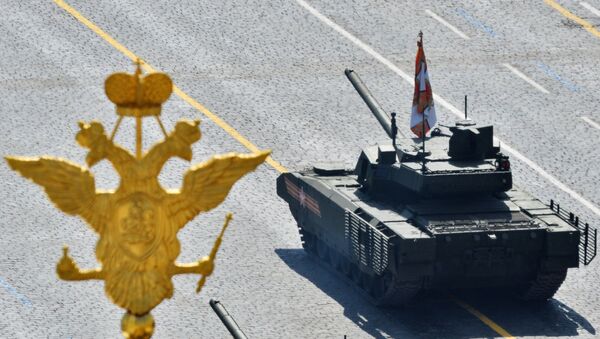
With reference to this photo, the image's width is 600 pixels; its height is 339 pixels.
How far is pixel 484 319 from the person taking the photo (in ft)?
122

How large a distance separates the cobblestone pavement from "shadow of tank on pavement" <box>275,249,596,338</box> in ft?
0.21

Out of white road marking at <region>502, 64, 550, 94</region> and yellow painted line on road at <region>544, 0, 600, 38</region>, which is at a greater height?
yellow painted line on road at <region>544, 0, 600, 38</region>

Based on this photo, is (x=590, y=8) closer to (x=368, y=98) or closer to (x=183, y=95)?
(x=183, y=95)

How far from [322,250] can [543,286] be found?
611 cm

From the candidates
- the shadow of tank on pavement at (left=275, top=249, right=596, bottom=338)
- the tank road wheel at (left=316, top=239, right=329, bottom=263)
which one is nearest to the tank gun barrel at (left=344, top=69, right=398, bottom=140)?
the tank road wheel at (left=316, top=239, right=329, bottom=263)

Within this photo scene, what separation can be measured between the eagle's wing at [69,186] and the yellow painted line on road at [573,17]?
46.6 m

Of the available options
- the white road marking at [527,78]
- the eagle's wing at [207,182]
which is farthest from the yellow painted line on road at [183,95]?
the eagle's wing at [207,182]

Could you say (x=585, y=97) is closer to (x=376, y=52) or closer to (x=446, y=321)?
(x=376, y=52)

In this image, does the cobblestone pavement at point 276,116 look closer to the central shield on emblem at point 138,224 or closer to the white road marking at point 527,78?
the white road marking at point 527,78

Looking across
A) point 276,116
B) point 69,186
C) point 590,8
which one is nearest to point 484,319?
point 276,116

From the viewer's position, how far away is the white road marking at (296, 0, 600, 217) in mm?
45562

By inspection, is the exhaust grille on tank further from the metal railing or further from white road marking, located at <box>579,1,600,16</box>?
white road marking, located at <box>579,1,600,16</box>

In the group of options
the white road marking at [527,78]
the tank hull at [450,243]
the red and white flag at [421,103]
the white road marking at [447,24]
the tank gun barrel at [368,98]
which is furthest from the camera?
the white road marking at [447,24]

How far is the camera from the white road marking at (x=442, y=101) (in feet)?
149
